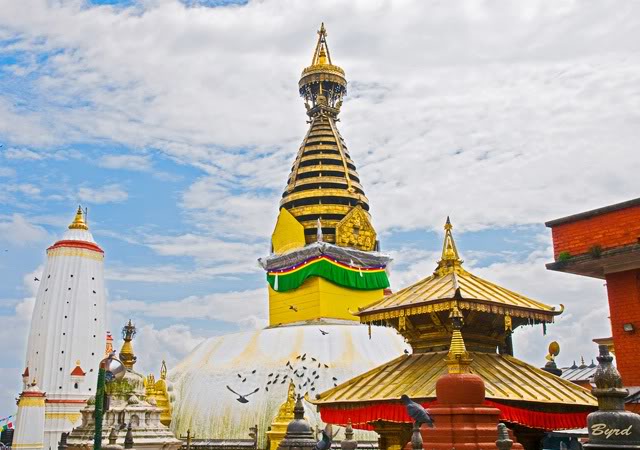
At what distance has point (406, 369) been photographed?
37.6 feet

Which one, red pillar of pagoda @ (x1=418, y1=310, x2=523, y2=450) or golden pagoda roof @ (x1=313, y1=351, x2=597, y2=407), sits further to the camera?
golden pagoda roof @ (x1=313, y1=351, x2=597, y2=407)

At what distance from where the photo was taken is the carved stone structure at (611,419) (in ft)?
18.3

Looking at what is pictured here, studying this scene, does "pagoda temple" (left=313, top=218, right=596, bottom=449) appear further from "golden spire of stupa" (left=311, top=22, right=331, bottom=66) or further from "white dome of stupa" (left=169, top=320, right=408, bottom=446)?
"golden spire of stupa" (left=311, top=22, right=331, bottom=66)

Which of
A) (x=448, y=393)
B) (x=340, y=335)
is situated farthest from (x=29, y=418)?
(x=448, y=393)

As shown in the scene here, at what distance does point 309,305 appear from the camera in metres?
33.1

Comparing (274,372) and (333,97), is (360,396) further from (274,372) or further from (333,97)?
(333,97)

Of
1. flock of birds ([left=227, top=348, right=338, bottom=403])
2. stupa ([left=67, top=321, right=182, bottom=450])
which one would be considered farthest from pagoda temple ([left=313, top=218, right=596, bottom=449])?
flock of birds ([left=227, top=348, right=338, bottom=403])

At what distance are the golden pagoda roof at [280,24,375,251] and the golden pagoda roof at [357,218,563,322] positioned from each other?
2114 centimetres

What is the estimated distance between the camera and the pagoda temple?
10258mm

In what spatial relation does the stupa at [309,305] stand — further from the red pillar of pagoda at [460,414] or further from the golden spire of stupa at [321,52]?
the red pillar of pagoda at [460,414]

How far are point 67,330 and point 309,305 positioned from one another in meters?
12.3

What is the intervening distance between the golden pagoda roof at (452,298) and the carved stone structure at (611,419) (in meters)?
4.82

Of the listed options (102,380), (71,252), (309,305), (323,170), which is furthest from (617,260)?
(71,252)

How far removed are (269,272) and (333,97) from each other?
37.3 ft
